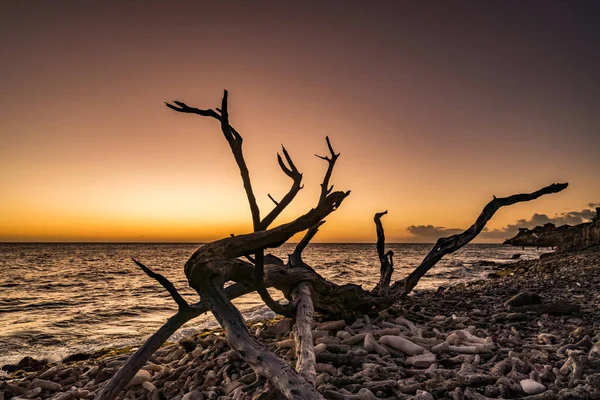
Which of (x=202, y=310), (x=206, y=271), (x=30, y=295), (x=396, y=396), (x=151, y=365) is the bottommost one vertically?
(x=30, y=295)

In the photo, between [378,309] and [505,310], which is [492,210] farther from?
[378,309]

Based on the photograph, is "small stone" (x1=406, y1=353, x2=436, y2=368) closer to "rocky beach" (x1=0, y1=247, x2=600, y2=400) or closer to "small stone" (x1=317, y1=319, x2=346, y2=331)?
"rocky beach" (x1=0, y1=247, x2=600, y2=400)

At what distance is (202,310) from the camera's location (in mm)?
4223

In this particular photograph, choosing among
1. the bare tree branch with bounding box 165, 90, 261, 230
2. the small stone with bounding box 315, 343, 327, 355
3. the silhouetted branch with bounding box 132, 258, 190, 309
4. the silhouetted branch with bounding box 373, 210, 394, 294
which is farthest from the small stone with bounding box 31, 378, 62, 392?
the silhouetted branch with bounding box 373, 210, 394, 294

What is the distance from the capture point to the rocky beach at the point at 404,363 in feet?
11.3

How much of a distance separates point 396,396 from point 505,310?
15.7ft

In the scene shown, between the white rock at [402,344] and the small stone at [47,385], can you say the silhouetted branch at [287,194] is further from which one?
the small stone at [47,385]

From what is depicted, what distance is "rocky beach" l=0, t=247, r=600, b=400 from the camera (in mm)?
3459

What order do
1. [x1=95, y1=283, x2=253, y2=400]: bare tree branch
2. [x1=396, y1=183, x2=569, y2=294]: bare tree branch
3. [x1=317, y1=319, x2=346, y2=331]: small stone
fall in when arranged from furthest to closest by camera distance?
[x1=396, y1=183, x2=569, y2=294]: bare tree branch → [x1=317, y1=319, x2=346, y2=331]: small stone → [x1=95, y1=283, x2=253, y2=400]: bare tree branch

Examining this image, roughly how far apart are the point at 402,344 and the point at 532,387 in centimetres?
154

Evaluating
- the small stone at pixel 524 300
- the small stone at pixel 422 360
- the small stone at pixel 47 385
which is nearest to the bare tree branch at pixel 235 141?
the small stone at pixel 422 360

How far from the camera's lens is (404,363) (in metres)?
4.28

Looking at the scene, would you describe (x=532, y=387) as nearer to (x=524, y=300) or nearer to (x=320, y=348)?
(x=320, y=348)

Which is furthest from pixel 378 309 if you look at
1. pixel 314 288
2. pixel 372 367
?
pixel 372 367
